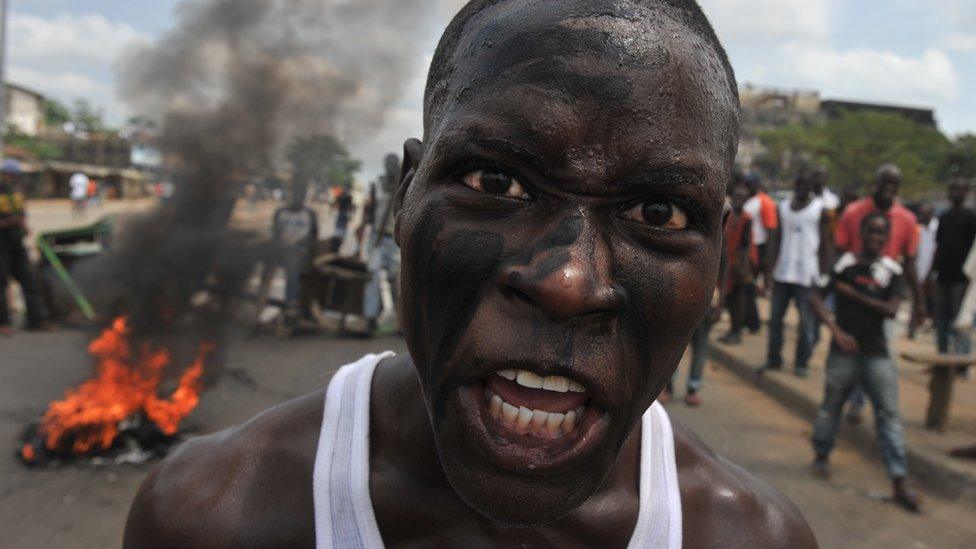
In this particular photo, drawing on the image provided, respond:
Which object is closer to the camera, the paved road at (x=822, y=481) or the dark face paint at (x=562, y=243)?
the dark face paint at (x=562, y=243)

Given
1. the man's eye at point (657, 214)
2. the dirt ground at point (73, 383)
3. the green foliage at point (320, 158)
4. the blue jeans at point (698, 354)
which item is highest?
the green foliage at point (320, 158)

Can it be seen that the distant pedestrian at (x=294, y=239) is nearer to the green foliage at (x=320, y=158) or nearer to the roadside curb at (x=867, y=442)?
the green foliage at (x=320, y=158)

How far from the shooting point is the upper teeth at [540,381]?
94cm

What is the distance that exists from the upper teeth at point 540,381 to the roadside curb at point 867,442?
4838 mm

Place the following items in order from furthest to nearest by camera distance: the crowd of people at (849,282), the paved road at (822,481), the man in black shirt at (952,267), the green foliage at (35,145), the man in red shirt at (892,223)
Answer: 1. the green foliage at (35,145)
2. the man in black shirt at (952,267)
3. the man in red shirt at (892,223)
4. the crowd of people at (849,282)
5. the paved road at (822,481)

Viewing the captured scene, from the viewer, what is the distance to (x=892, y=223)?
564 cm

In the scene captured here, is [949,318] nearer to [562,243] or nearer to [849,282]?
[849,282]

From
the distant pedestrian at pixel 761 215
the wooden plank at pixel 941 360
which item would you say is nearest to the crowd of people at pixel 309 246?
the distant pedestrian at pixel 761 215

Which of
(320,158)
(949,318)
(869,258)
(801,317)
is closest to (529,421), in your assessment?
(869,258)

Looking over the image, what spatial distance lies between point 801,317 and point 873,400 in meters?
2.38

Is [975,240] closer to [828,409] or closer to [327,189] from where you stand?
[828,409]

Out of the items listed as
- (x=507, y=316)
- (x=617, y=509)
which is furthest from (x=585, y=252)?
(x=617, y=509)

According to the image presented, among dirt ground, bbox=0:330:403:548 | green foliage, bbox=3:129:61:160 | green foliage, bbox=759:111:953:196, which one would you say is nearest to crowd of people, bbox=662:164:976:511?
dirt ground, bbox=0:330:403:548

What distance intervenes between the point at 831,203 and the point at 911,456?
17.8 ft
